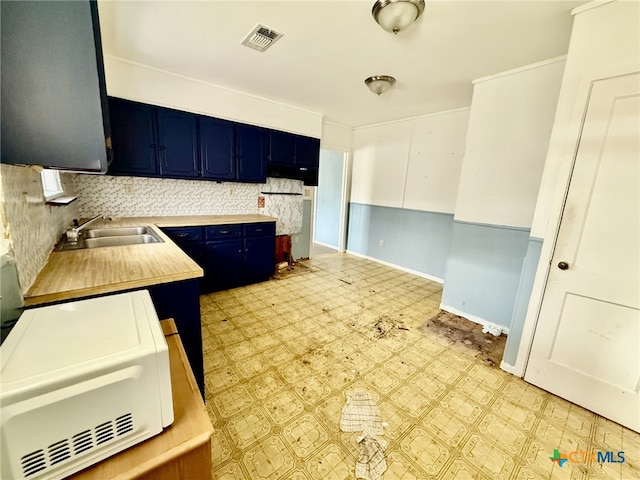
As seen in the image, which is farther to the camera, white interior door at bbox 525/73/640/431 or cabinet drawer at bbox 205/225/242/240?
cabinet drawer at bbox 205/225/242/240

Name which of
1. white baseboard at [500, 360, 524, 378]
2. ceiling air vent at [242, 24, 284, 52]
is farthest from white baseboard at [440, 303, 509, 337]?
ceiling air vent at [242, 24, 284, 52]

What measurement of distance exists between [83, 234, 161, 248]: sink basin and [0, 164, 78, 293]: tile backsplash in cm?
53

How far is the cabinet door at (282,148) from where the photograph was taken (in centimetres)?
376

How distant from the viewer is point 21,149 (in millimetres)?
804

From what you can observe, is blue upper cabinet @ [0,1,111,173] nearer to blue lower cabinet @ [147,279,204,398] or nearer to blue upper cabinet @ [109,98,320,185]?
blue lower cabinet @ [147,279,204,398]

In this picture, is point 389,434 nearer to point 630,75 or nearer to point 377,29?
point 630,75

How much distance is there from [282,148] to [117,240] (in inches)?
96.1

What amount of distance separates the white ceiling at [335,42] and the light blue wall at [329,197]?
2.50 meters

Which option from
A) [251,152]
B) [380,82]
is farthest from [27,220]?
[380,82]

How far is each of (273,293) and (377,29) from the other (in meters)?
2.86

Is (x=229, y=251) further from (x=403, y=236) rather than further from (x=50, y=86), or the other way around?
(x=403, y=236)

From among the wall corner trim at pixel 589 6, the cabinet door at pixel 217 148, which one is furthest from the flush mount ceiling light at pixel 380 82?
the cabinet door at pixel 217 148

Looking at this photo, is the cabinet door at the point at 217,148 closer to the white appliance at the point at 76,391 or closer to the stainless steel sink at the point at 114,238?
the stainless steel sink at the point at 114,238

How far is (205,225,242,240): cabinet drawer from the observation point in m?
3.08
